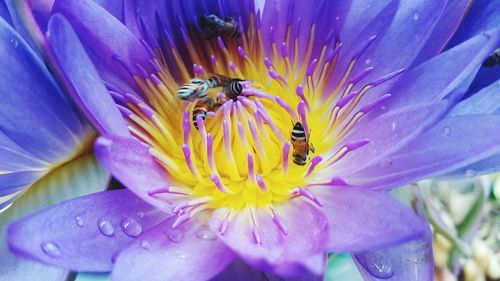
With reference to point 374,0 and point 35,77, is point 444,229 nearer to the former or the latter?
point 374,0

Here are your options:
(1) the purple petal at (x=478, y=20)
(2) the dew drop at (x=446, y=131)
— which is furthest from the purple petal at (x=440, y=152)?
(1) the purple petal at (x=478, y=20)

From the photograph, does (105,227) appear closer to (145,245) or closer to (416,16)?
(145,245)

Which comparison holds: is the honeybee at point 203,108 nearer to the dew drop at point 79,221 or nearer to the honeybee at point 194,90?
the honeybee at point 194,90

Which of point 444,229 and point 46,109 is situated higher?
point 46,109

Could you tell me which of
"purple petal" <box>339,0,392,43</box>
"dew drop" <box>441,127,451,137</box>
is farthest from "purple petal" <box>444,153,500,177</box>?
"purple petal" <box>339,0,392,43</box>

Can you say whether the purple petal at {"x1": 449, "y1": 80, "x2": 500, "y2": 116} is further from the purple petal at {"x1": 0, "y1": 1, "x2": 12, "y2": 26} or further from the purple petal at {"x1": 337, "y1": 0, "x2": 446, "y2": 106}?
the purple petal at {"x1": 0, "y1": 1, "x2": 12, "y2": 26}

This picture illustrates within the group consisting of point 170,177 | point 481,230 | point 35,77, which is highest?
point 35,77

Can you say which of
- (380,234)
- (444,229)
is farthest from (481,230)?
(380,234)
